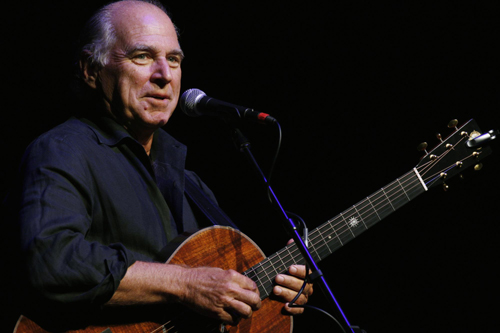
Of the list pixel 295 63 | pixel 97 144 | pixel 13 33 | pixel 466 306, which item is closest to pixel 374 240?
pixel 466 306

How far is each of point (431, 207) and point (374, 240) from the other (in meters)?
0.46

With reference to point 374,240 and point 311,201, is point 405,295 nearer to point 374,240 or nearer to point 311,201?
point 374,240

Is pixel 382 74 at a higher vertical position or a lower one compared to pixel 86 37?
lower

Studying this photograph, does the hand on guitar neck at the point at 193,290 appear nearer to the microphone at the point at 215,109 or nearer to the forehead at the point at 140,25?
the microphone at the point at 215,109

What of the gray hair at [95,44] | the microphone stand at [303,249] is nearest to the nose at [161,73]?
the gray hair at [95,44]

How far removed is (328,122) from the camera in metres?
3.20

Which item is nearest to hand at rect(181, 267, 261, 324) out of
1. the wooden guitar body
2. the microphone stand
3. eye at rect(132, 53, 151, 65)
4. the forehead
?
the wooden guitar body

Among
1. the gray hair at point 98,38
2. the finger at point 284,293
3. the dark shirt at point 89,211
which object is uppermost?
the gray hair at point 98,38

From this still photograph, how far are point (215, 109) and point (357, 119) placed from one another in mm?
1717

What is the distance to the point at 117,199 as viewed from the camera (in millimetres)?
1826

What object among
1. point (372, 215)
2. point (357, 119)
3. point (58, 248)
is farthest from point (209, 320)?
point (357, 119)

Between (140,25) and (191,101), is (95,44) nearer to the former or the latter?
(140,25)

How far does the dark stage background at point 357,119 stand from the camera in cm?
279

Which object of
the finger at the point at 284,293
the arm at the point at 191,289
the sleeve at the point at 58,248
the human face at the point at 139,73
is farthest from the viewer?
the human face at the point at 139,73
